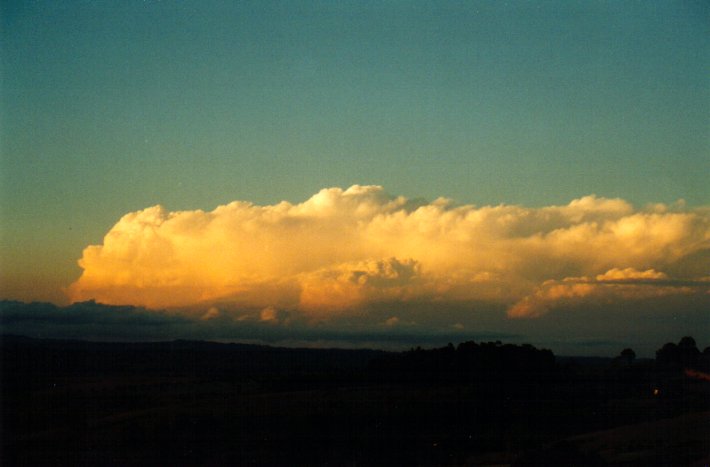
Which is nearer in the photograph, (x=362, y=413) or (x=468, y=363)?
(x=362, y=413)

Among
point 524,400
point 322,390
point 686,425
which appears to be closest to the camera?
point 686,425

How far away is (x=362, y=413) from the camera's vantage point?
36312 millimetres

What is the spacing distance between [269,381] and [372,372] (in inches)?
284

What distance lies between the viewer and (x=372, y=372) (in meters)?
50.8

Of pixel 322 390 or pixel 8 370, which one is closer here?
pixel 8 370

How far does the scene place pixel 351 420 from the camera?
35125 mm

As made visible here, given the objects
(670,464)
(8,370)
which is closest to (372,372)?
(8,370)

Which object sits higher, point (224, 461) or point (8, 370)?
point (8, 370)

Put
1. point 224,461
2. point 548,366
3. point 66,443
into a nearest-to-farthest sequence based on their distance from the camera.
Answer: point 224,461
point 66,443
point 548,366

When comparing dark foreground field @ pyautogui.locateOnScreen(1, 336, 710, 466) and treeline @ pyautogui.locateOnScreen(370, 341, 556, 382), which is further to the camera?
treeline @ pyautogui.locateOnScreen(370, 341, 556, 382)

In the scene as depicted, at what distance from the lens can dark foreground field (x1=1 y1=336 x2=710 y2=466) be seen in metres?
29.2

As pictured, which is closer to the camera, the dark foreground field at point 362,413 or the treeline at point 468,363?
the dark foreground field at point 362,413

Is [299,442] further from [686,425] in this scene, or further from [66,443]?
[686,425]

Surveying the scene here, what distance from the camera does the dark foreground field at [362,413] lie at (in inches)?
1150
